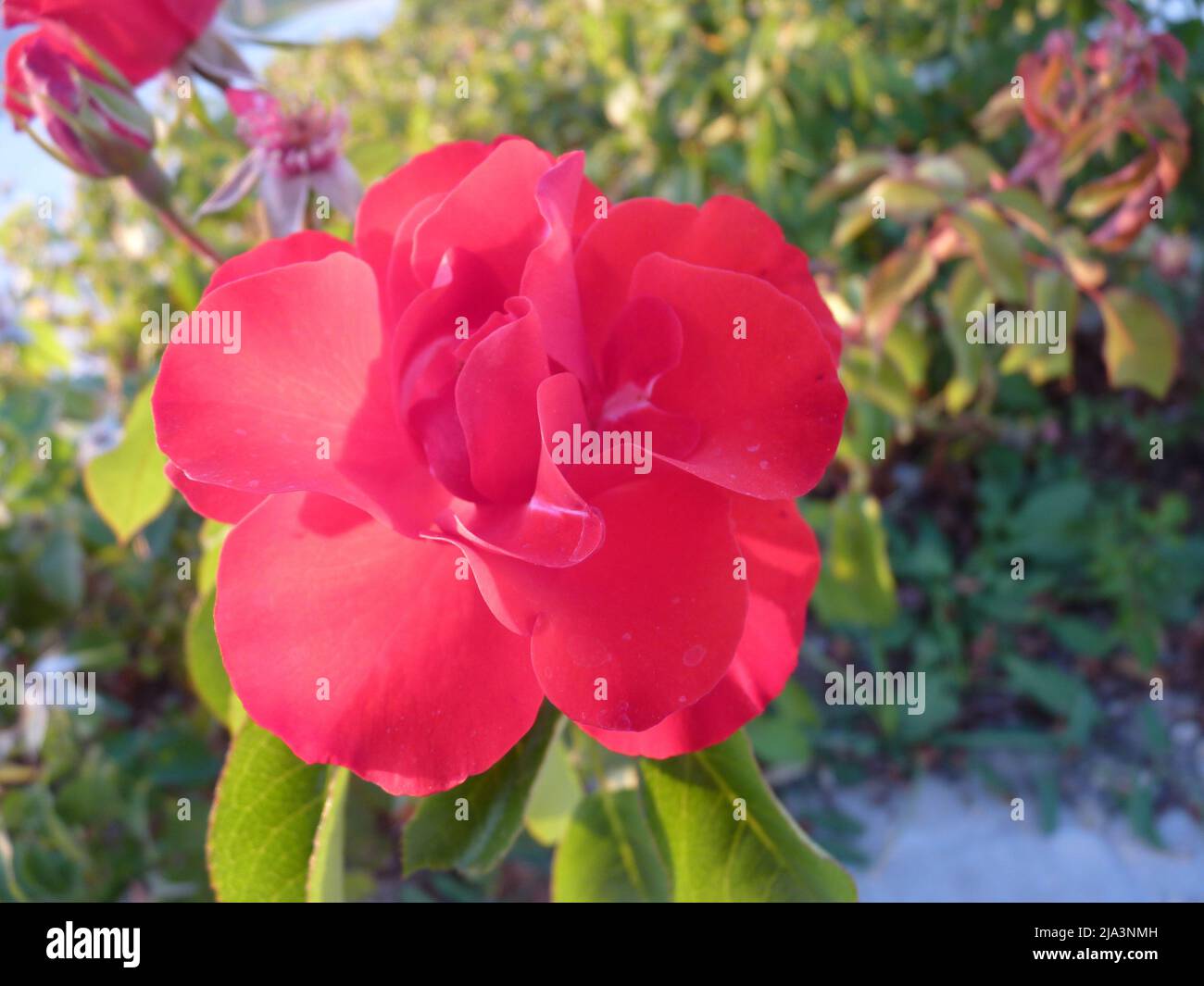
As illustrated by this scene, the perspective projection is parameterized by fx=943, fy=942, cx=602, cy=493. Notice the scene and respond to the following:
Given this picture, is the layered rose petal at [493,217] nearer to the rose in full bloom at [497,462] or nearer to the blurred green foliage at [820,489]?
the rose in full bloom at [497,462]

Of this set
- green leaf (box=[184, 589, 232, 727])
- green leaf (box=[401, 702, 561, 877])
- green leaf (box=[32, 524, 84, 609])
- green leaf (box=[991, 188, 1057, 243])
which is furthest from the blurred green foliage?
green leaf (box=[401, 702, 561, 877])

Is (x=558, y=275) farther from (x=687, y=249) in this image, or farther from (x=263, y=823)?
(x=263, y=823)

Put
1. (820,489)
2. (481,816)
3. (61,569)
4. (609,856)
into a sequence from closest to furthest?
(481,816), (609,856), (61,569), (820,489)

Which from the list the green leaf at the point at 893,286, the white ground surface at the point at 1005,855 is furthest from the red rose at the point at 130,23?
the white ground surface at the point at 1005,855

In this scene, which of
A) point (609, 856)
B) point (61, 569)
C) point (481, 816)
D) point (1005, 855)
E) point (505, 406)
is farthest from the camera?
point (1005, 855)

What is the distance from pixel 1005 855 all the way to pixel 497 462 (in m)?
1.27

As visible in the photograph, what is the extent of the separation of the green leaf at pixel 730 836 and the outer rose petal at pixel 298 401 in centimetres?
22

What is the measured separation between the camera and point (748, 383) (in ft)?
1.16

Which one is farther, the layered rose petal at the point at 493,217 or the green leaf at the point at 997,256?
the green leaf at the point at 997,256

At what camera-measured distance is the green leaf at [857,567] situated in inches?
38.6

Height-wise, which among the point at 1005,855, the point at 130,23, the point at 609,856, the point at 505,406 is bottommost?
the point at 1005,855

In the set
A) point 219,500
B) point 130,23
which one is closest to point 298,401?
point 219,500

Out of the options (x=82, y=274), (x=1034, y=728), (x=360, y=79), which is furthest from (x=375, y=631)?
(x=360, y=79)

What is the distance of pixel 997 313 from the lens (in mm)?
974
